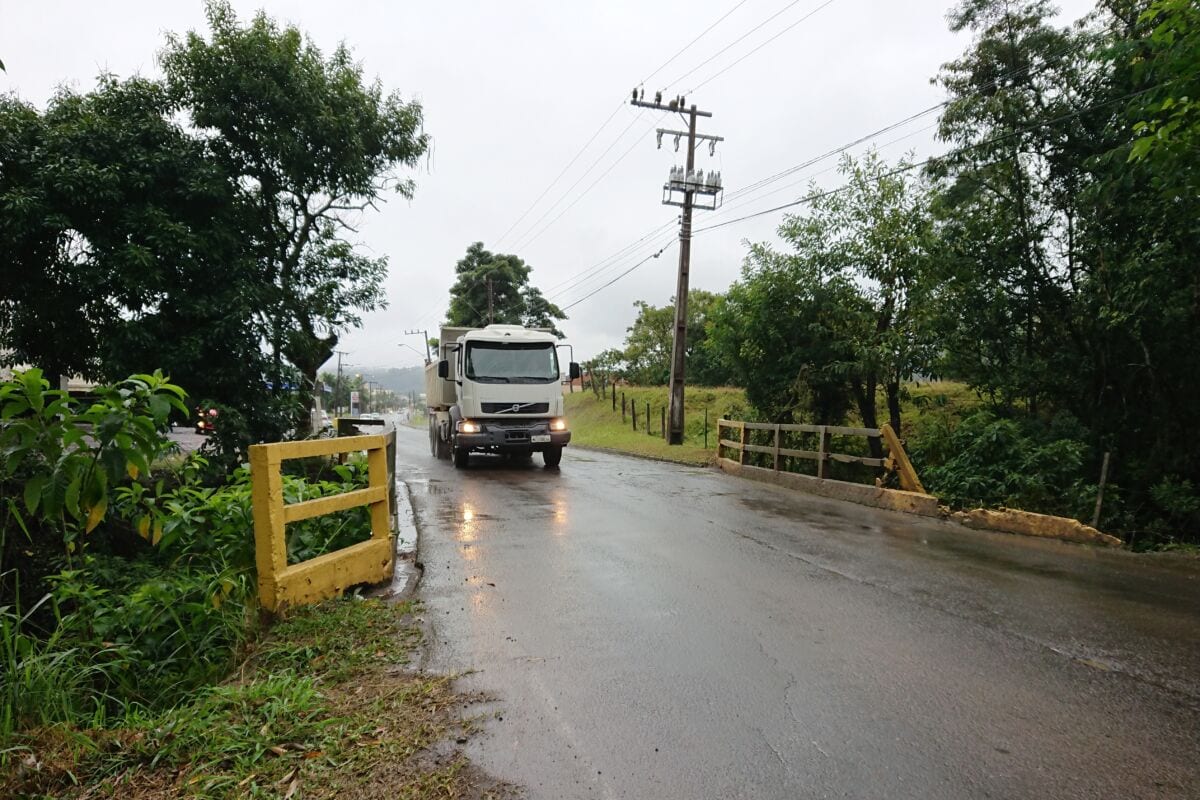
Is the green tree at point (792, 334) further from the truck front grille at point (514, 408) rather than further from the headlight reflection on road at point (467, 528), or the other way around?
the headlight reflection on road at point (467, 528)

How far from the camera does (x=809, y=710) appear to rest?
3.40 m

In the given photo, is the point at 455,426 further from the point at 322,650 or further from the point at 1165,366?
the point at 1165,366

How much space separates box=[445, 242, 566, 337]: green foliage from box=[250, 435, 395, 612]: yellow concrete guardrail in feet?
133

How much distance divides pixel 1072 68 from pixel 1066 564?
8.26m

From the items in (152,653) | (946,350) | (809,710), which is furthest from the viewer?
(946,350)

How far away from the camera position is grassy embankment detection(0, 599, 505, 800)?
2652mm

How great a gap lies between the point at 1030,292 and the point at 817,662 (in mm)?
10031

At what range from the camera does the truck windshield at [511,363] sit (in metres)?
14.9

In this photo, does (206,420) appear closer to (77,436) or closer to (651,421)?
(77,436)

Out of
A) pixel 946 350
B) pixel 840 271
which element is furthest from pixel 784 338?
pixel 946 350

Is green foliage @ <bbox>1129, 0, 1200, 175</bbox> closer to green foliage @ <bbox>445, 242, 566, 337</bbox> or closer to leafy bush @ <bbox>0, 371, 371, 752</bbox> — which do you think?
leafy bush @ <bbox>0, 371, 371, 752</bbox>

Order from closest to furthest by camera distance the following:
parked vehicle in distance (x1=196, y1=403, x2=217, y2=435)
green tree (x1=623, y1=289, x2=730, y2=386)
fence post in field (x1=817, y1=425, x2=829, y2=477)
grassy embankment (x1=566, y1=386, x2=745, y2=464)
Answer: parked vehicle in distance (x1=196, y1=403, x2=217, y2=435), fence post in field (x1=817, y1=425, x2=829, y2=477), grassy embankment (x1=566, y1=386, x2=745, y2=464), green tree (x1=623, y1=289, x2=730, y2=386)

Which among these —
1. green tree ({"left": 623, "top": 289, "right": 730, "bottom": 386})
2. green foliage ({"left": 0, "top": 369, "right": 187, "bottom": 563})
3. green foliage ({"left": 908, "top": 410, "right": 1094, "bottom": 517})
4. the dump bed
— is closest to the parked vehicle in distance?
green foliage ({"left": 0, "top": 369, "right": 187, "bottom": 563})

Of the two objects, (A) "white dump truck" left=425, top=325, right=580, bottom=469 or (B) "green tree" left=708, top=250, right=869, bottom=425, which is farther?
(A) "white dump truck" left=425, top=325, right=580, bottom=469
